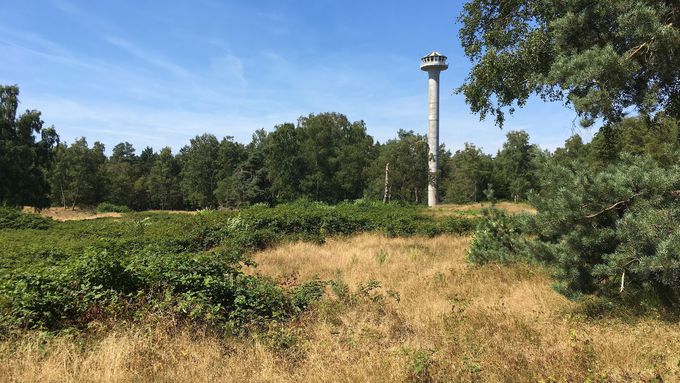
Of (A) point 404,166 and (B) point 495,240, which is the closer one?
(B) point 495,240

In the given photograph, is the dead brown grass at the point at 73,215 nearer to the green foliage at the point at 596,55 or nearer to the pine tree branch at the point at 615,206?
the green foliage at the point at 596,55

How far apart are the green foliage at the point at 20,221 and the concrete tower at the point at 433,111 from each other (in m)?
37.0

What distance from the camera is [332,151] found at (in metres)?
68.1

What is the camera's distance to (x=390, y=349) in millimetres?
4430

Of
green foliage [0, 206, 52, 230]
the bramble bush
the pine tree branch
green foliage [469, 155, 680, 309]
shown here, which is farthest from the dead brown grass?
the pine tree branch

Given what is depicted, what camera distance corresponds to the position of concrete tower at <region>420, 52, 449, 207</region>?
48844 mm

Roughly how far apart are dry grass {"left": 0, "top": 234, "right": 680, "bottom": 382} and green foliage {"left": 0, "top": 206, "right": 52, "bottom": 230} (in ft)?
59.9

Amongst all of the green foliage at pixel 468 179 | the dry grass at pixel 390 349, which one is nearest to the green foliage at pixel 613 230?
the dry grass at pixel 390 349

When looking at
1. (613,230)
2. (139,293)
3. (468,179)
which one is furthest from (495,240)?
(468,179)

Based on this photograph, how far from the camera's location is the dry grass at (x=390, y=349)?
3.79m

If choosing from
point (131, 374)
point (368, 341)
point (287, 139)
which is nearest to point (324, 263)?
point (368, 341)

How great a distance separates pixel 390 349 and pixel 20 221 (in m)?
21.5

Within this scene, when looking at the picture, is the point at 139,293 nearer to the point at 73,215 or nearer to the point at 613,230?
the point at 613,230

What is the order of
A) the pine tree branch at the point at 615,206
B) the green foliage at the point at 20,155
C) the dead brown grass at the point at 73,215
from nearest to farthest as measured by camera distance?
the pine tree branch at the point at 615,206 < the dead brown grass at the point at 73,215 < the green foliage at the point at 20,155
